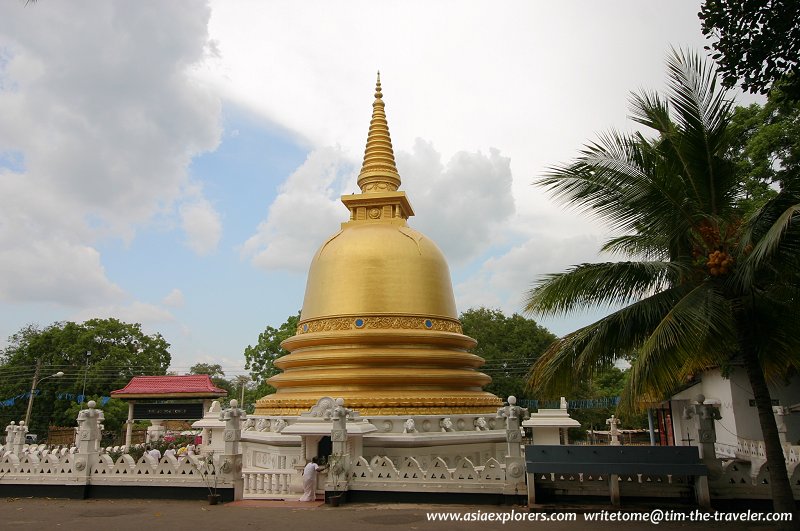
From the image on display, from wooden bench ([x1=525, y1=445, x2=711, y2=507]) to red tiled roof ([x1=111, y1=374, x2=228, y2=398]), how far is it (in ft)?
102

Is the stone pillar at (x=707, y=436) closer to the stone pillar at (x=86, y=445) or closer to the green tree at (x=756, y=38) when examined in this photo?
the green tree at (x=756, y=38)

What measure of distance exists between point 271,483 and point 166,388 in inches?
1031

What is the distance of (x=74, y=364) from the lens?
48.2 m

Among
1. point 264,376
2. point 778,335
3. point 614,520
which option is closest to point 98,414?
point 614,520

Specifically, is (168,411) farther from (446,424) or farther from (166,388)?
(446,424)

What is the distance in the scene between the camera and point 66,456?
1508 centimetres

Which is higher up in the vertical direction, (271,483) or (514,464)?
(514,464)

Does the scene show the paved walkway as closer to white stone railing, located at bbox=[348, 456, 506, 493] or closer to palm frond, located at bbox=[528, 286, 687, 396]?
white stone railing, located at bbox=[348, 456, 506, 493]

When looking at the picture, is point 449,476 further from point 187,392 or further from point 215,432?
point 187,392

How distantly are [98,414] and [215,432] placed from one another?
903 centimetres

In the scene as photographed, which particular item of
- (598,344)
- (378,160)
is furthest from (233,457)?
(378,160)

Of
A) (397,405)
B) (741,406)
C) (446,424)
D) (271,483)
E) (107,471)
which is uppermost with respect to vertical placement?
(741,406)

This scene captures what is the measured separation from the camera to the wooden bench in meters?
12.1

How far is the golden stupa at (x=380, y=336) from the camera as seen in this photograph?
19094mm
